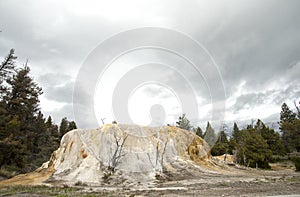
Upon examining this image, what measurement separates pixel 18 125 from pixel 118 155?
11409 millimetres

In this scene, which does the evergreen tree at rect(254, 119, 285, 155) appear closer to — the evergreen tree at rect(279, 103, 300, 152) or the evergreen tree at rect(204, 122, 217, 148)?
the evergreen tree at rect(279, 103, 300, 152)

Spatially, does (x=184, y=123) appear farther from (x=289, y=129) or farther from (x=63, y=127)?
(x=63, y=127)

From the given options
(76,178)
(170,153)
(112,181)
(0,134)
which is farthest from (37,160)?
(170,153)

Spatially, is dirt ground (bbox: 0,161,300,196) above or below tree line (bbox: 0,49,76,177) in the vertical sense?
below

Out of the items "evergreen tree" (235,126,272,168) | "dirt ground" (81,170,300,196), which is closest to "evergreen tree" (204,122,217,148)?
"evergreen tree" (235,126,272,168)

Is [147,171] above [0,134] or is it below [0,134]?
below

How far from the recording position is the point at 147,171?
24016 millimetres

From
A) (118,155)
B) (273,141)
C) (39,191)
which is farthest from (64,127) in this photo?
(273,141)

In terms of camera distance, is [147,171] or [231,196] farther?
[147,171]

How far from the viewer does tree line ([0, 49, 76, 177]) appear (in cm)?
2184

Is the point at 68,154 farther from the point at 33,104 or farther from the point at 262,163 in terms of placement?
the point at 262,163

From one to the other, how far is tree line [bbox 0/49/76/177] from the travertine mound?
3547mm

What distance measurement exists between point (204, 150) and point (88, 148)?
57.0 feet

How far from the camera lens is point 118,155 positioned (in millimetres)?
24547
